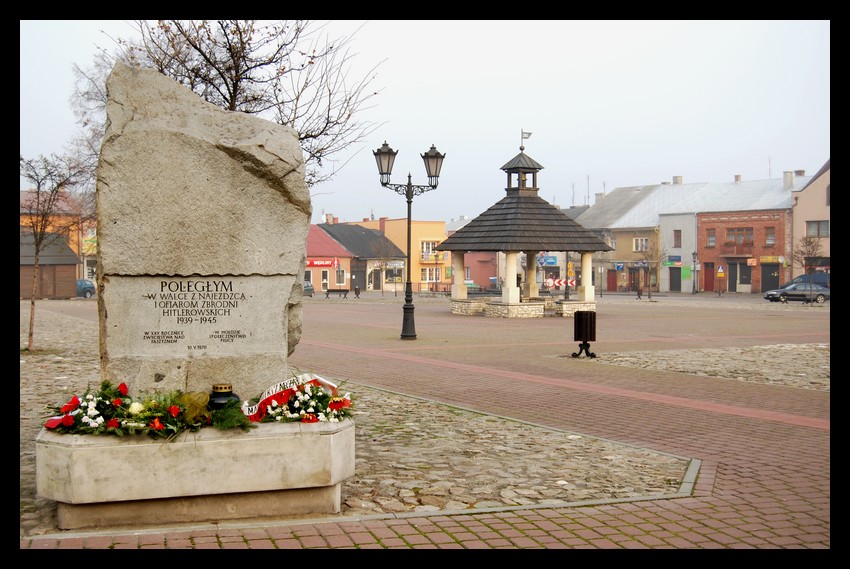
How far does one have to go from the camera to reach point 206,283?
22.5 ft

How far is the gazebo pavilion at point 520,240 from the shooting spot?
3462cm

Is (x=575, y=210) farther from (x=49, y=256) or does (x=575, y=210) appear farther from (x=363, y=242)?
(x=49, y=256)

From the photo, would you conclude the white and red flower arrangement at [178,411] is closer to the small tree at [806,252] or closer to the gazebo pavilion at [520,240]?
the gazebo pavilion at [520,240]

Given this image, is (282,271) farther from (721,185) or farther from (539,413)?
(721,185)

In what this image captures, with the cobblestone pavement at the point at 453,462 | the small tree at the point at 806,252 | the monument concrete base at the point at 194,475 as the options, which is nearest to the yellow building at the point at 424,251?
the small tree at the point at 806,252

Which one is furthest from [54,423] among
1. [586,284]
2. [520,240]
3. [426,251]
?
[426,251]

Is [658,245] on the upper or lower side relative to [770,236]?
lower

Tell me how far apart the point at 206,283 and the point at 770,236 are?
69716mm

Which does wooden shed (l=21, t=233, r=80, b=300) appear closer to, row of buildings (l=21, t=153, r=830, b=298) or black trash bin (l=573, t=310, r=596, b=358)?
row of buildings (l=21, t=153, r=830, b=298)

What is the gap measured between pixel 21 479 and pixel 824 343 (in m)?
20.4

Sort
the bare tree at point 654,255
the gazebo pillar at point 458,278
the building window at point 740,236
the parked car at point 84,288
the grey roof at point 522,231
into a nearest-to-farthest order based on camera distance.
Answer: the grey roof at point 522,231 < the gazebo pillar at point 458,278 < the parked car at point 84,288 < the building window at point 740,236 < the bare tree at point 654,255

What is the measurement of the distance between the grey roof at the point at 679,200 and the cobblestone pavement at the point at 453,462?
65666mm

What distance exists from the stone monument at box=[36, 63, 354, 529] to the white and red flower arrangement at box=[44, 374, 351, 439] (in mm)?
78

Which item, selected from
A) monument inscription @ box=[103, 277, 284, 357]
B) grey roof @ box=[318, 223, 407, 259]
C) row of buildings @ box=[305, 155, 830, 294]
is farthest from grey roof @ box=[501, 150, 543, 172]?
grey roof @ box=[318, 223, 407, 259]
